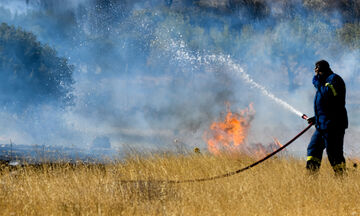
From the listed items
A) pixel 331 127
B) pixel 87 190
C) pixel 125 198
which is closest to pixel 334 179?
pixel 331 127

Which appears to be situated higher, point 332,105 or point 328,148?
point 332,105

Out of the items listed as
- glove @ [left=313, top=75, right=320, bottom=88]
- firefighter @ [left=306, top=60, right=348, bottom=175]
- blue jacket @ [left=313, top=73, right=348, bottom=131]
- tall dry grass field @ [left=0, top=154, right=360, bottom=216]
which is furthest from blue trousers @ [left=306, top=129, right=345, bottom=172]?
glove @ [left=313, top=75, right=320, bottom=88]

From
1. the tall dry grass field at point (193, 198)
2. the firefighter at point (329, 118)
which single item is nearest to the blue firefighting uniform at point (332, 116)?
the firefighter at point (329, 118)

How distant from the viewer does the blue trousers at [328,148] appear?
299 inches

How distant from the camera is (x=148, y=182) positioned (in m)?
6.73

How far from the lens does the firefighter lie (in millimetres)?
7520

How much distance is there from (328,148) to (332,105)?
3.02 feet

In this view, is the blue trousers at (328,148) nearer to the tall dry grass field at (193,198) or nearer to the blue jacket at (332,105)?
the blue jacket at (332,105)

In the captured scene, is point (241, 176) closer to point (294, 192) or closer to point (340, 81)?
point (294, 192)

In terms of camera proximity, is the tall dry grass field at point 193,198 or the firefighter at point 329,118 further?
the firefighter at point 329,118

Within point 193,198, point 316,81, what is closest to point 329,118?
point 316,81

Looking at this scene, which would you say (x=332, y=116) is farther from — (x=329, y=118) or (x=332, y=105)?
(x=332, y=105)

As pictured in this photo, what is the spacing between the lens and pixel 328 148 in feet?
25.0

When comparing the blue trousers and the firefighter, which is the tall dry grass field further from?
the firefighter
